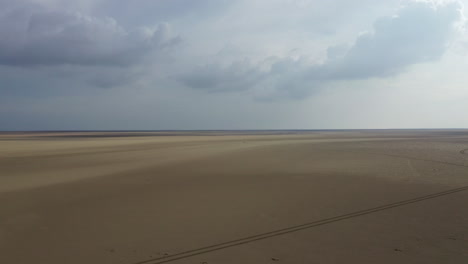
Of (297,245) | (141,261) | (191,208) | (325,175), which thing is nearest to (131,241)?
(141,261)

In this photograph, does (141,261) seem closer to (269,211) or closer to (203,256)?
(203,256)

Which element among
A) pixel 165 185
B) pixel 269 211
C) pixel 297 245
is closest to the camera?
pixel 297 245

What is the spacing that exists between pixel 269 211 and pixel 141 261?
16.2ft

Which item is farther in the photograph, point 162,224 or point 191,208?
point 191,208

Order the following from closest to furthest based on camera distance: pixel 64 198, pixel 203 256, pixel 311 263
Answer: pixel 311 263 < pixel 203 256 < pixel 64 198

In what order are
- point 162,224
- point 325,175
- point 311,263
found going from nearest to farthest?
point 311,263
point 162,224
point 325,175

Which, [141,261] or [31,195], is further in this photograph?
[31,195]

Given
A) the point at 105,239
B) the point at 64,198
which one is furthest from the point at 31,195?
the point at 105,239

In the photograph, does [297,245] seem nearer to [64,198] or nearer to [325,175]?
[64,198]

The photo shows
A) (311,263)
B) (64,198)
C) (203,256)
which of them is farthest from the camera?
(64,198)

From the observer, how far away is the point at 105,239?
25.1ft

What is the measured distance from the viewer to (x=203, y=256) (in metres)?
6.67

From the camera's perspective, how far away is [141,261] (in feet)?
20.9

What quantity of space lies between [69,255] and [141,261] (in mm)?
1728
